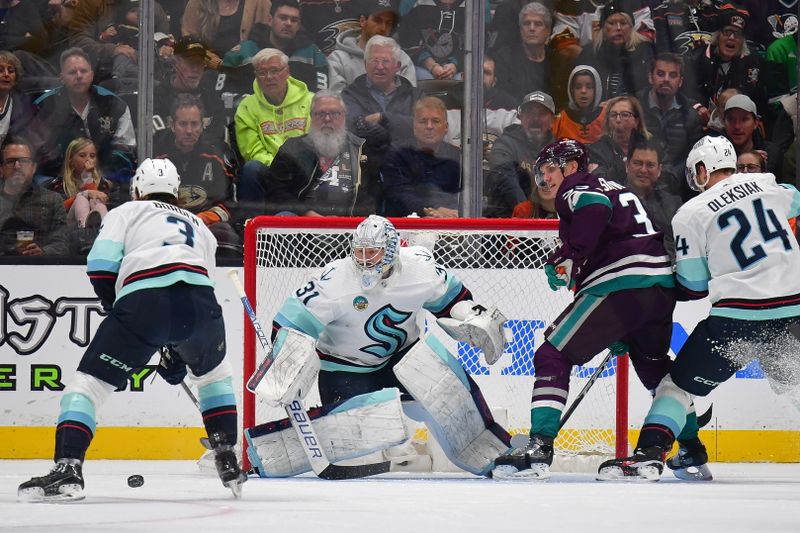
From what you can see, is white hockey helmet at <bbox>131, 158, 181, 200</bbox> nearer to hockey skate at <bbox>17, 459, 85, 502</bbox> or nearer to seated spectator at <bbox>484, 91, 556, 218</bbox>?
hockey skate at <bbox>17, 459, 85, 502</bbox>

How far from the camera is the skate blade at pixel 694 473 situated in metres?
4.60

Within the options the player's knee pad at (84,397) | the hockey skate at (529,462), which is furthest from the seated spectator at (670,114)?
the player's knee pad at (84,397)

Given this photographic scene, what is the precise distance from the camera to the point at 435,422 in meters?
4.65

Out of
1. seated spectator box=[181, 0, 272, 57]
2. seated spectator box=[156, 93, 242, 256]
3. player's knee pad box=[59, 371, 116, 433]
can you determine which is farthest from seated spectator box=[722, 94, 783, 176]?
player's knee pad box=[59, 371, 116, 433]

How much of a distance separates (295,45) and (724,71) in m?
2.05

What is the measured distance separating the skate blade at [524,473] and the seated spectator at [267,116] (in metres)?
2.19

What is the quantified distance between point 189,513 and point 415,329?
76.0 inches

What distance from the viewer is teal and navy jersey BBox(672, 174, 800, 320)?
4332 mm

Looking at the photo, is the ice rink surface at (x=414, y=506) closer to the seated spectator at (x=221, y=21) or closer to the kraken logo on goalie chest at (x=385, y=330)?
the kraken logo on goalie chest at (x=385, y=330)

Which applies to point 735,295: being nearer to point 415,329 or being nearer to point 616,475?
point 616,475

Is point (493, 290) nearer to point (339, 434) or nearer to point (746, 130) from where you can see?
point (339, 434)

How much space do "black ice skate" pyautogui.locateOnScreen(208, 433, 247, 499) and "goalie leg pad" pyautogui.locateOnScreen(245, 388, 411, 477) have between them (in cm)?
79

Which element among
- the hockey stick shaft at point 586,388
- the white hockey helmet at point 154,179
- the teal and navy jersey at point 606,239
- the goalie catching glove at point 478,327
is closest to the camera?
the white hockey helmet at point 154,179

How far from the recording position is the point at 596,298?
4496 millimetres
